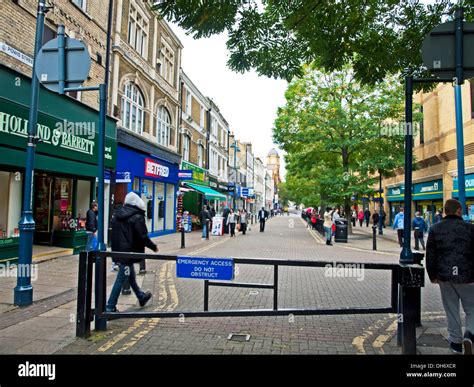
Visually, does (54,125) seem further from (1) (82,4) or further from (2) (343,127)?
(2) (343,127)

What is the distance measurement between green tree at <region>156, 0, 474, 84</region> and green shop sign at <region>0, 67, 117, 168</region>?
647 cm

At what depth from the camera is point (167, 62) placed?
2089cm

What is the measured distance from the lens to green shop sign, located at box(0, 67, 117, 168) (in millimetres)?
8438

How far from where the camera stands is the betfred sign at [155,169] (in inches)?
677

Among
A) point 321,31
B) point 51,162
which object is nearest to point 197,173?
point 51,162

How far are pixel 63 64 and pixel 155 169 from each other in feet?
41.3

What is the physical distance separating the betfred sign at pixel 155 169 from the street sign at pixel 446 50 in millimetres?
14639

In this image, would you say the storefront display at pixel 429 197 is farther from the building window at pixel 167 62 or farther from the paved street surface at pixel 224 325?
the building window at pixel 167 62

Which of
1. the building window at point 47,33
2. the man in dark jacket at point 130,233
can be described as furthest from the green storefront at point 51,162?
the man in dark jacket at point 130,233

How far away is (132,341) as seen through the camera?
418 cm

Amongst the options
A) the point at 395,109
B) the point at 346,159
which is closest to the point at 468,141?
the point at 395,109

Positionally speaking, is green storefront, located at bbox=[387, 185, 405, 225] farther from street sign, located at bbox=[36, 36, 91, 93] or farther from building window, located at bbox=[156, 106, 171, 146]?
street sign, located at bbox=[36, 36, 91, 93]

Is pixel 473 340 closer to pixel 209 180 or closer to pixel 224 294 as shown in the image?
pixel 224 294

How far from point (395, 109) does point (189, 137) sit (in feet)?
45.7
